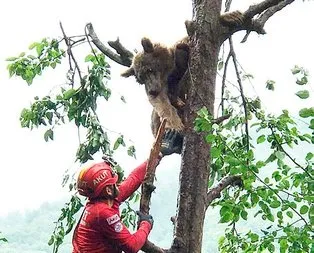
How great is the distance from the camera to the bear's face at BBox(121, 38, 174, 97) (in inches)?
115

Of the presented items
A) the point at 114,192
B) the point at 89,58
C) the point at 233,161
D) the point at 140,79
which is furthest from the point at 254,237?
the point at 89,58

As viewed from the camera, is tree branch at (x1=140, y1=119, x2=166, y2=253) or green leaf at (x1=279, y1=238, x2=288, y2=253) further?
green leaf at (x1=279, y1=238, x2=288, y2=253)

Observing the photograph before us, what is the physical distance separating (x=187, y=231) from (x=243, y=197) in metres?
0.47

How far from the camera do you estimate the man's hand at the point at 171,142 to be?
103 inches

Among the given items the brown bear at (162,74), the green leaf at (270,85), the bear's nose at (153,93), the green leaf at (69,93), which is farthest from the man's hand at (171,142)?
the green leaf at (270,85)

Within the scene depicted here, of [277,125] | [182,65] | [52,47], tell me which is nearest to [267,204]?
[277,125]

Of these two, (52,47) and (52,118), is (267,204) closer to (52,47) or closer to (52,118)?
(52,118)

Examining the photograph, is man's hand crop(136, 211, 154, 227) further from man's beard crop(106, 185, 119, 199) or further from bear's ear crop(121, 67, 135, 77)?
bear's ear crop(121, 67, 135, 77)

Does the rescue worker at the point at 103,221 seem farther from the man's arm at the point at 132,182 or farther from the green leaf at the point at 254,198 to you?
the green leaf at the point at 254,198

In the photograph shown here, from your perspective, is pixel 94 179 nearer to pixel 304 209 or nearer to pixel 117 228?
pixel 117 228

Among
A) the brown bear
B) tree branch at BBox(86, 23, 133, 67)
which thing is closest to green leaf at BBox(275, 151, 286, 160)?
the brown bear

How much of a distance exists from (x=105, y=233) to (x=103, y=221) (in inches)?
1.9

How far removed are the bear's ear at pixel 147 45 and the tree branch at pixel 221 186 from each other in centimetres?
75

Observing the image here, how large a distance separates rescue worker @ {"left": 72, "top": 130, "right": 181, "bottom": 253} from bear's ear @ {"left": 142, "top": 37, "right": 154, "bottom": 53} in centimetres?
78
